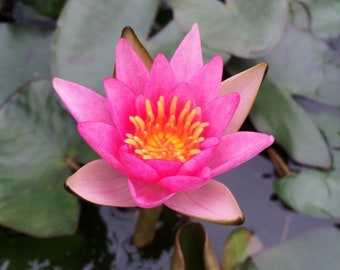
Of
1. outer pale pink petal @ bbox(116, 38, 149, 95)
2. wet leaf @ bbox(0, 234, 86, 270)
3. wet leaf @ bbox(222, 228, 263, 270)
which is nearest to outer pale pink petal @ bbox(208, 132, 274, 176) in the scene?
outer pale pink petal @ bbox(116, 38, 149, 95)

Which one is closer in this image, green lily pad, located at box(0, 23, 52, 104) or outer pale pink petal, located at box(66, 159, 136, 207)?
outer pale pink petal, located at box(66, 159, 136, 207)

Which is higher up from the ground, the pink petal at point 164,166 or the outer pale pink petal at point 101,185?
the pink petal at point 164,166

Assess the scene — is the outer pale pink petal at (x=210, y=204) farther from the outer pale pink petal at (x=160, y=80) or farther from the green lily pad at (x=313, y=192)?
the green lily pad at (x=313, y=192)

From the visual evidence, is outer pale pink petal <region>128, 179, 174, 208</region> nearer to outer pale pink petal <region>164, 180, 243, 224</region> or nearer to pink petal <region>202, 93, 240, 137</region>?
outer pale pink petal <region>164, 180, 243, 224</region>

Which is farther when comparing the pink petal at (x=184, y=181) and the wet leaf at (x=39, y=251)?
the wet leaf at (x=39, y=251)

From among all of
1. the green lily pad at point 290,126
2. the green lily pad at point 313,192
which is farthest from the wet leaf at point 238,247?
the green lily pad at point 290,126

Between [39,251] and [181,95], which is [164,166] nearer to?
[181,95]
